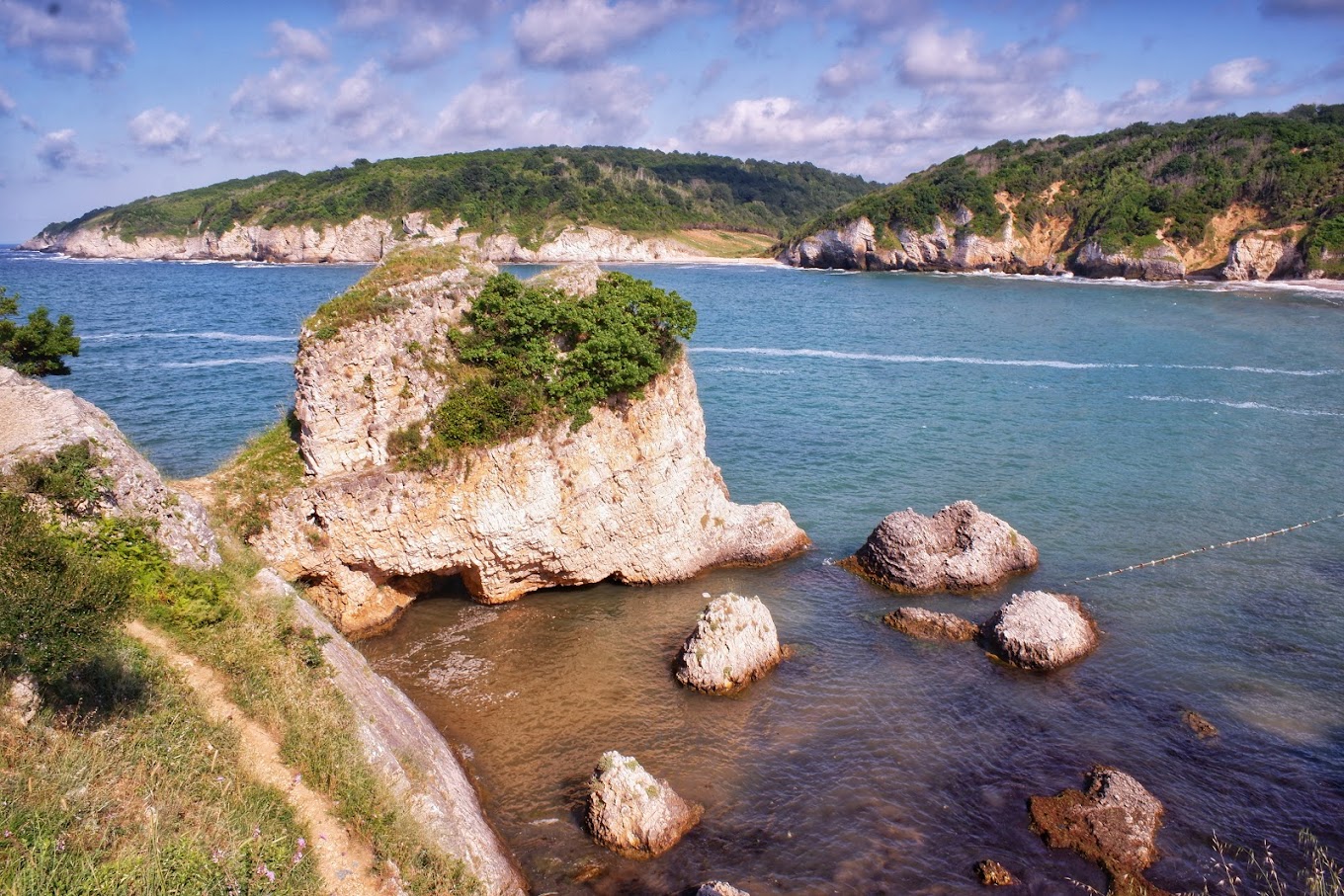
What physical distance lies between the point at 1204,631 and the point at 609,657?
16056 millimetres

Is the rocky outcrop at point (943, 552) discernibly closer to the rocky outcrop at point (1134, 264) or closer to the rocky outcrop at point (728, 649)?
the rocky outcrop at point (728, 649)

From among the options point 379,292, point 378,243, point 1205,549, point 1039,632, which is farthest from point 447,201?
point 1039,632

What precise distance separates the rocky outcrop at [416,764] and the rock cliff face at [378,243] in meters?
145

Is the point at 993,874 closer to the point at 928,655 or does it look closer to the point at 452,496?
the point at 928,655

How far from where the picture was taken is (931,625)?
67.2ft

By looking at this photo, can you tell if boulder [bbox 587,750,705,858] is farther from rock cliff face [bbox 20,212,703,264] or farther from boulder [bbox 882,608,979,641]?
rock cliff face [bbox 20,212,703,264]

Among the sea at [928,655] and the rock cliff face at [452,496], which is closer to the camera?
the sea at [928,655]

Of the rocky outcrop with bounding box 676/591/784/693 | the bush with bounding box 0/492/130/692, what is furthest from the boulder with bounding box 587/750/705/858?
the bush with bounding box 0/492/130/692

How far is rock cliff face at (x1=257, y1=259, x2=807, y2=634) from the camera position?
62.7ft

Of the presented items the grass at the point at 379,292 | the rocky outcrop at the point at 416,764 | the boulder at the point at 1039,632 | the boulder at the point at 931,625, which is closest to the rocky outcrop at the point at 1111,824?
the boulder at the point at 1039,632

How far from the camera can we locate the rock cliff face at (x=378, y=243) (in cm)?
15200

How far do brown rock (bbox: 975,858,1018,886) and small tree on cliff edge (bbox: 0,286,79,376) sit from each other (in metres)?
24.2

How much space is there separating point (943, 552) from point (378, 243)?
15388 centimetres

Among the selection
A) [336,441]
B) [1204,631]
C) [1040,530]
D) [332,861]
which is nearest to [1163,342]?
[1040,530]
